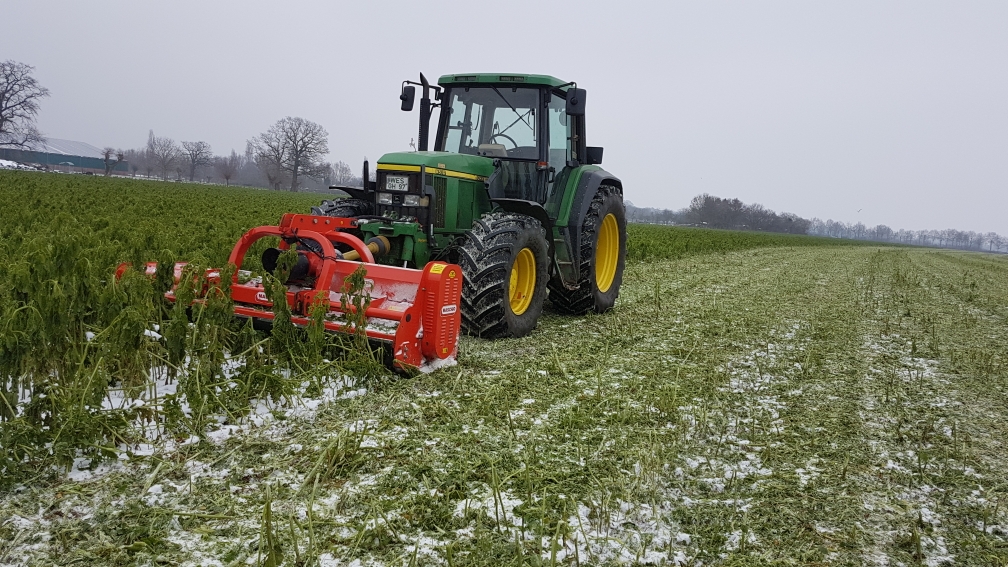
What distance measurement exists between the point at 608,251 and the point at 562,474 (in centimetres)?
535

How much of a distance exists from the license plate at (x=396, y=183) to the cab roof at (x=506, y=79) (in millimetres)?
1433

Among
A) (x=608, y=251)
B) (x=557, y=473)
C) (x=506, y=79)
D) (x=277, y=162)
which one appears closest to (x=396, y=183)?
(x=506, y=79)

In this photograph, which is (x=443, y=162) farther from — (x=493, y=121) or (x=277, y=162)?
(x=277, y=162)

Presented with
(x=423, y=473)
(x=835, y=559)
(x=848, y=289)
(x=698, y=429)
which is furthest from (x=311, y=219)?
(x=848, y=289)

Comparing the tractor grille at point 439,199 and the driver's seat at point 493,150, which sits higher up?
the driver's seat at point 493,150

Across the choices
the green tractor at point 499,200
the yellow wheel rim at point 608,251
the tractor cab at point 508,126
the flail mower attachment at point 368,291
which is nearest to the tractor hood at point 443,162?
the green tractor at point 499,200

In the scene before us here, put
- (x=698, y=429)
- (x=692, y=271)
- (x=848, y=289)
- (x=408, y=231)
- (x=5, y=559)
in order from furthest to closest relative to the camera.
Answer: (x=692, y=271) → (x=848, y=289) → (x=408, y=231) → (x=698, y=429) → (x=5, y=559)

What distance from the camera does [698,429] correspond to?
3.63 meters

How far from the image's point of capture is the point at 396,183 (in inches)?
228

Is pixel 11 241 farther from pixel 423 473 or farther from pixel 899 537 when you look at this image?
pixel 899 537

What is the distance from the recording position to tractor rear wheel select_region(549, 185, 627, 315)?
22.8ft

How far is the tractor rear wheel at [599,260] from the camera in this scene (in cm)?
696

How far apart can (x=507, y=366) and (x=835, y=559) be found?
2.66m

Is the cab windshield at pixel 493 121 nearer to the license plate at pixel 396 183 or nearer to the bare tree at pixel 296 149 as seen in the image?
the license plate at pixel 396 183
